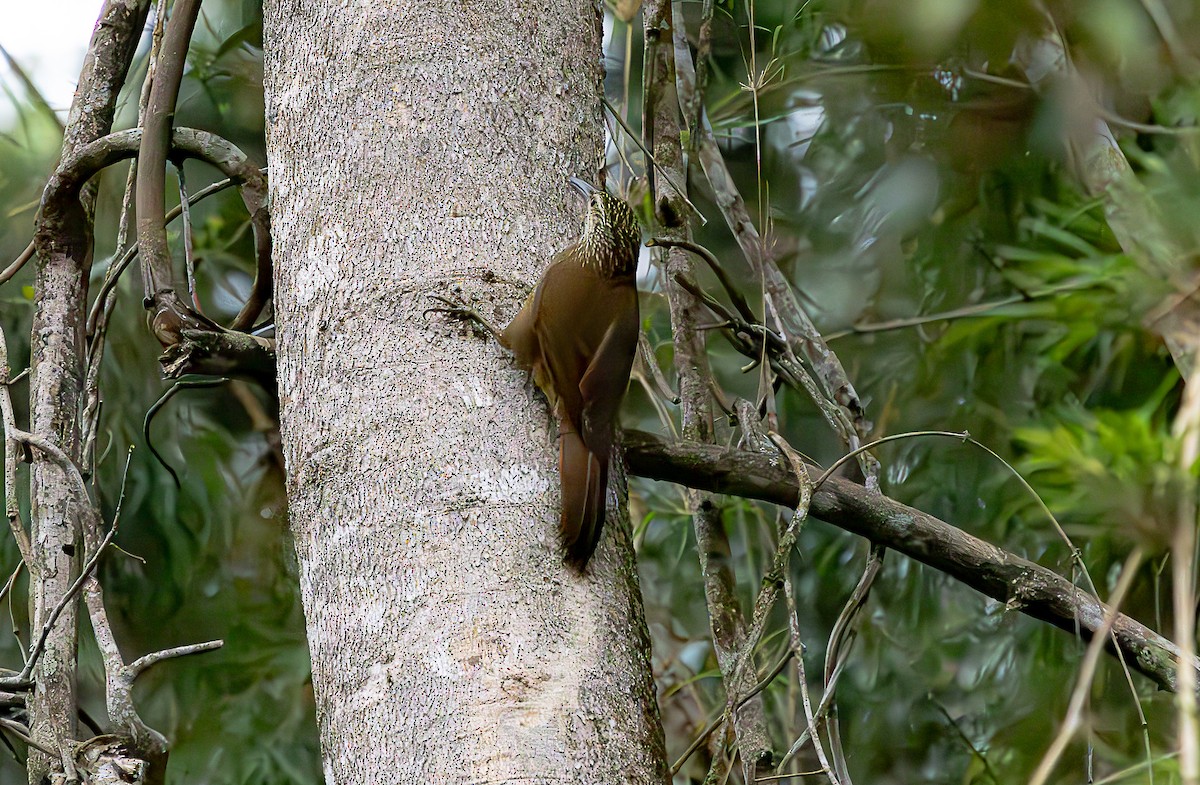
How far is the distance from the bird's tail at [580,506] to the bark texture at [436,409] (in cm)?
2

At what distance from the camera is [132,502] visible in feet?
10.1

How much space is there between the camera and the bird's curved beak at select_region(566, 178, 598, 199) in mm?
1676

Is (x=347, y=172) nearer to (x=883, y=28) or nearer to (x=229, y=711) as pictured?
(x=229, y=711)

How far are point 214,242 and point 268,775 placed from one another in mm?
1520

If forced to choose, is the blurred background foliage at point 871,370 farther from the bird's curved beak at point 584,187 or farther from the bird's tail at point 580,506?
the bird's tail at point 580,506

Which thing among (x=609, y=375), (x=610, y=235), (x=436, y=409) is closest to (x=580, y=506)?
(x=436, y=409)

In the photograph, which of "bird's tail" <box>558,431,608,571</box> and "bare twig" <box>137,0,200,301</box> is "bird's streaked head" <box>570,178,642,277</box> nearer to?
"bird's tail" <box>558,431,608,571</box>

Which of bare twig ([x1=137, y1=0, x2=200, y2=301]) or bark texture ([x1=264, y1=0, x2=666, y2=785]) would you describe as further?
bare twig ([x1=137, y1=0, x2=200, y2=301])

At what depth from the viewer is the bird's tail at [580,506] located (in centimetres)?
135

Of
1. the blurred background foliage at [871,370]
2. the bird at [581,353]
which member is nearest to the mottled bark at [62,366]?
the blurred background foliage at [871,370]

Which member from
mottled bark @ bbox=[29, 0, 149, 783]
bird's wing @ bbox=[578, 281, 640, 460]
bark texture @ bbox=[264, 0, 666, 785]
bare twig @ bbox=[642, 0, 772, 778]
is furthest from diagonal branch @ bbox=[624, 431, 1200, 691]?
mottled bark @ bbox=[29, 0, 149, 783]

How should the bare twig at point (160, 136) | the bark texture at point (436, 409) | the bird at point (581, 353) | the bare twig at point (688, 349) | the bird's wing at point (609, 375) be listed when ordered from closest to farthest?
the bark texture at point (436, 409), the bird at point (581, 353), the bird's wing at point (609, 375), the bare twig at point (160, 136), the bare twig at point (688, 349)

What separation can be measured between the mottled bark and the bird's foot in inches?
41.7

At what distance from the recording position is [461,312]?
1428mm
